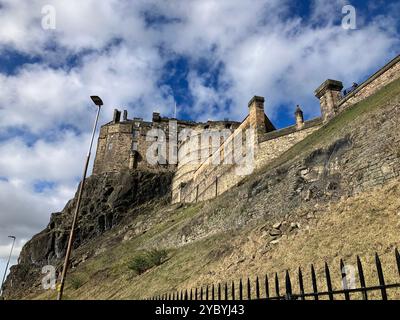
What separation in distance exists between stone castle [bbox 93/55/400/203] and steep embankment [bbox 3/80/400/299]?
271 inches

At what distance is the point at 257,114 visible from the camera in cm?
2639

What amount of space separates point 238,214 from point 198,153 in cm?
3386

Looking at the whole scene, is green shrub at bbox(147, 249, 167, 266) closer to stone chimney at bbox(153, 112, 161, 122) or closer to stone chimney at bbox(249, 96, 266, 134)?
stone chimney at bbox(249, 96, 266, 134)

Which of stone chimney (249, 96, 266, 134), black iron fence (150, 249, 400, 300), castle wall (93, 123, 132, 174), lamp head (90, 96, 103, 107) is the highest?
castle wall (93, 123, 132, 174)

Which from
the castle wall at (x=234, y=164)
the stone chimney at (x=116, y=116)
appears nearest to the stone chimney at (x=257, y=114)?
Answer: the castle wall at (x=234, y=164)

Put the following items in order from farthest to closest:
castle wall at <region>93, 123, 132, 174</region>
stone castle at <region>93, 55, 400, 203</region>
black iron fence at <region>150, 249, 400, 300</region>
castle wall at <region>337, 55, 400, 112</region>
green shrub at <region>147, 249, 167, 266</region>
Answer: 1. castle wall at <region>93, 123, 132, 174</region>
2. stone castle at <region>93, 55, 400, 203</region>
3. green shrub at <region>147, 249, 167, 266</region>
4. castle wall at <region>337, 55, 400, 112</region>
5. black iron fence at <region>150, 249, 400, 300</region>

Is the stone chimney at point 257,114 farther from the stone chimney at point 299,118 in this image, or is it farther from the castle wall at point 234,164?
the stone chimney at point 299,118

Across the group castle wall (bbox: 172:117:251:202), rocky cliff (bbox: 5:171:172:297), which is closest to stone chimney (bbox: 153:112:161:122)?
rocky cliff (bbox: 5:171:172:297)

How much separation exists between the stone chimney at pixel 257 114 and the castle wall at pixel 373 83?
686 centimetres

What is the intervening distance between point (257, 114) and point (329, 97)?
649 cm

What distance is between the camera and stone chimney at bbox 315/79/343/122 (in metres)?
20.8

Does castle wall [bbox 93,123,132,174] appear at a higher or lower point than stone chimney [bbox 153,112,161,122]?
lower

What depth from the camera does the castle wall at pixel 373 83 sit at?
17.3m
